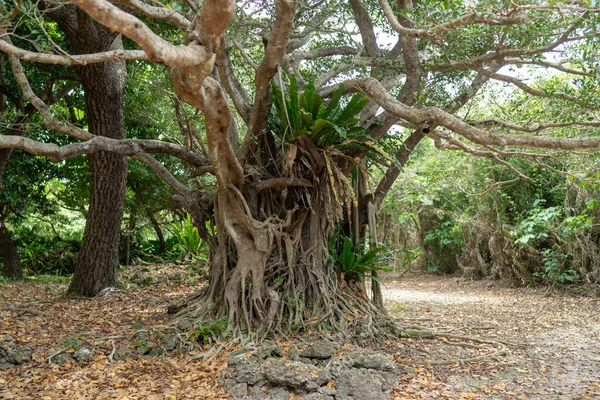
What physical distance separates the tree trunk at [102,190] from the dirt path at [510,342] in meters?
4.42

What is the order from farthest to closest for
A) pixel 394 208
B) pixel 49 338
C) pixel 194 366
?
pixel 394 208, pixel 49 338, pixel 194 366

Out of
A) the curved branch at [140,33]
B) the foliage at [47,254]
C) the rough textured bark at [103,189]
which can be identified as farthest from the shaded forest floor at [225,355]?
the foliage at [47,254]

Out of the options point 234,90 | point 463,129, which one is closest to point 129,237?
point 234,90

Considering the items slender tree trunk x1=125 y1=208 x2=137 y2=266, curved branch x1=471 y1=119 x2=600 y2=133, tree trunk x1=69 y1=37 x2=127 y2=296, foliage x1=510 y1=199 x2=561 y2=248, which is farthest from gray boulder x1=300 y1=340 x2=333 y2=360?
slender tree trunk x1=125 y1=208 x2=137 y2=266

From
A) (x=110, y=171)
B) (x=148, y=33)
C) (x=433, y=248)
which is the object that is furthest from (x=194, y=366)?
(x=433, y=248)

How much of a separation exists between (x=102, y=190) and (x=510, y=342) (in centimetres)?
579

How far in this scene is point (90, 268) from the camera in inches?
306

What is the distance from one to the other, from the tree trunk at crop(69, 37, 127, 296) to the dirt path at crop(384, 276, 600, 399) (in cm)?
442

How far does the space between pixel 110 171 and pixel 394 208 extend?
332 inches

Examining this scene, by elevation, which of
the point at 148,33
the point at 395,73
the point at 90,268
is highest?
the point at 395,73

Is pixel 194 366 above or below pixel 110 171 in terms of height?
below

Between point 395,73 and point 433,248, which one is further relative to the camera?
point 433,248

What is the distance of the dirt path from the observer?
4738mm

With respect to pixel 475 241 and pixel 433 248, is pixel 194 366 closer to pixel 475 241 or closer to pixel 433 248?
pixel 475 241
